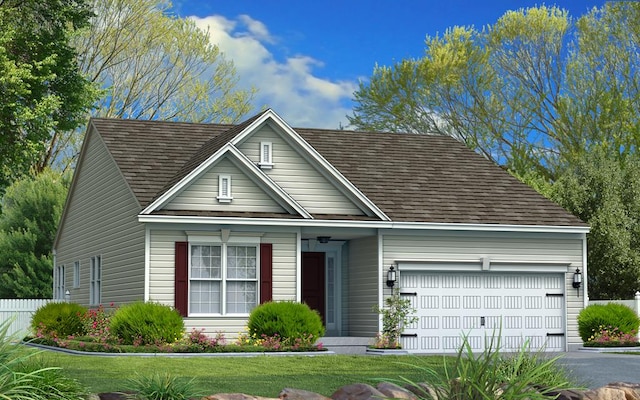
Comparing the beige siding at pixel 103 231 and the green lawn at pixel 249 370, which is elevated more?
the beige siding at pixel 103 231

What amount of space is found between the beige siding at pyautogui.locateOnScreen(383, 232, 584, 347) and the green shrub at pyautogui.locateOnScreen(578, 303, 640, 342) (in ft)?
2.29

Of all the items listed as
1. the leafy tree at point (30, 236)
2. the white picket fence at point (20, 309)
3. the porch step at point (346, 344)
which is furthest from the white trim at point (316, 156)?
the leafy tree at point (30, 236)

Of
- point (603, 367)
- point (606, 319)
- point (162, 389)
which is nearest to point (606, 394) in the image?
point (162, 389)

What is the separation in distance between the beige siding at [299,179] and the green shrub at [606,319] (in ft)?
21.9

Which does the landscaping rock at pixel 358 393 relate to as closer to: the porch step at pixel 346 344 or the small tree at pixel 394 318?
the porch step at pixel 346 344

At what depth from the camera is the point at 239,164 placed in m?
24.2

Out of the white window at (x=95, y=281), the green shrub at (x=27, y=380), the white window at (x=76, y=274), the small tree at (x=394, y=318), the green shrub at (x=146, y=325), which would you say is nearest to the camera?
the green shrub at (x=27, y=380)

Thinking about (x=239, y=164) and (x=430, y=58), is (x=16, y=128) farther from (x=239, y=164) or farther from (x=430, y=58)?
(x=430, y=58)

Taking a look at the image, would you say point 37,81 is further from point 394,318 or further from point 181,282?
point 394,318

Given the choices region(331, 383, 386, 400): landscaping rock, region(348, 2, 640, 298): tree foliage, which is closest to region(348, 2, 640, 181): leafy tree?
region(348, 2, 640, 298): tree foliage

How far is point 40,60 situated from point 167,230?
7950mm

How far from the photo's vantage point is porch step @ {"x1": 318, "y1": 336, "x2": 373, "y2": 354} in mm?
24578

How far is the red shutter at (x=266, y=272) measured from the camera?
24156mm

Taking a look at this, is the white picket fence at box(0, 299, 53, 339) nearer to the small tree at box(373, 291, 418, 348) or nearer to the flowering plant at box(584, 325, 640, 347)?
the small tree at box(373, 291, 418, 348)
